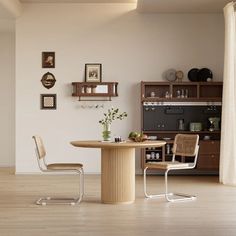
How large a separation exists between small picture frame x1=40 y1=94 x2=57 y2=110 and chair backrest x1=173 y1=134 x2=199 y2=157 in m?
3.01

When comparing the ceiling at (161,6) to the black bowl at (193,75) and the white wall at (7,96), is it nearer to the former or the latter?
the black bowl at (193,75)

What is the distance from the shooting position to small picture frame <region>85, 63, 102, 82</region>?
873 centimetres

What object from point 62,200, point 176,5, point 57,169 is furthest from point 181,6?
point 62,200

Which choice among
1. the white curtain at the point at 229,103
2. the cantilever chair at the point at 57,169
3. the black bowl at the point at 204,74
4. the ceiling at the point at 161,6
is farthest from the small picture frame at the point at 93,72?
the cantilever chair at the point at 57,169

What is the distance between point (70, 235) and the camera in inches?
166

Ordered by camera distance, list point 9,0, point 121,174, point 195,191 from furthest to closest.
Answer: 1. point 9,0
2. point 195,191
3. point 121,174

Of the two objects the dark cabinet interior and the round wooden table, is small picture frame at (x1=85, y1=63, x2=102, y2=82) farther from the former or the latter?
the round wooden table

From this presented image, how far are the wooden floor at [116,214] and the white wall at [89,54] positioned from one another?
68.6 inches

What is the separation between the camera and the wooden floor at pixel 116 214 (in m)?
4.41

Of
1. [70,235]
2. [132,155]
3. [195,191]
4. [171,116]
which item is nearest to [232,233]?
[70,235]

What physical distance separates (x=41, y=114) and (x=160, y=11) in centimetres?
286

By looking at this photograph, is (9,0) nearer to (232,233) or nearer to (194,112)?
(194,112)

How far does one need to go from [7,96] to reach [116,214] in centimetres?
588

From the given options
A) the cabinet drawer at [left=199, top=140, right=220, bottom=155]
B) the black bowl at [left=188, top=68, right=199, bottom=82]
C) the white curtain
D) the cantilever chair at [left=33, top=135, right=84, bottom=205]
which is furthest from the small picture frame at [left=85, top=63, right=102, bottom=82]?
the cantilever chair at [left=33, top=135, right=84, bottom=205]
